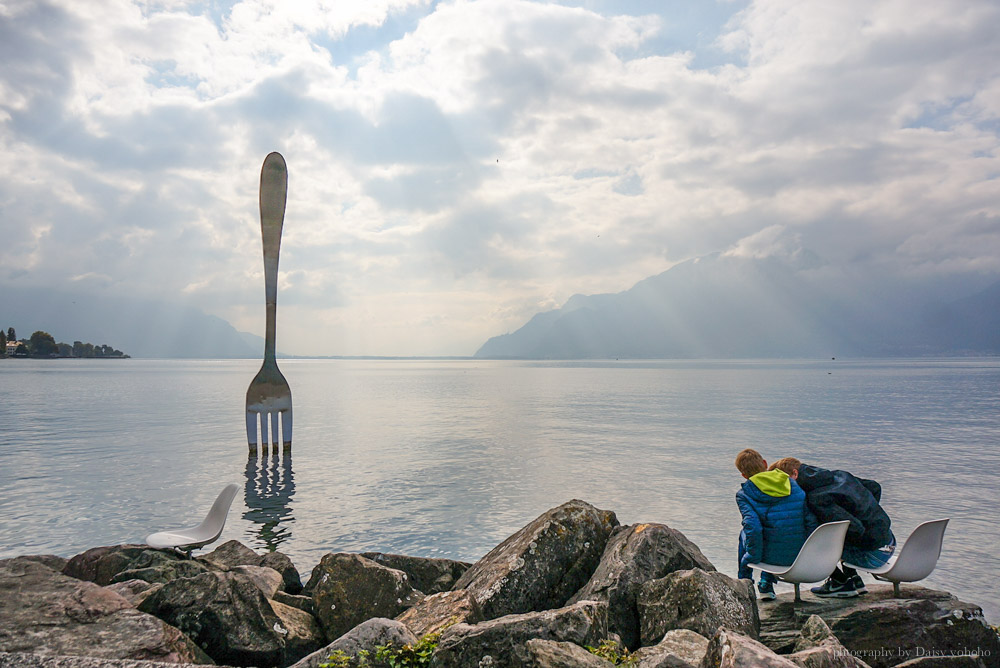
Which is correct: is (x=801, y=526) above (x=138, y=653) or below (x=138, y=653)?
above

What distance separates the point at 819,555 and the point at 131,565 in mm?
8304

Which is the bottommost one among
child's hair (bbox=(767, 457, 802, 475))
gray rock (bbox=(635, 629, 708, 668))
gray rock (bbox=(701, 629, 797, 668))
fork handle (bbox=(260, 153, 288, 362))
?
gray rock (bbox=(635, 629, 708, 668))

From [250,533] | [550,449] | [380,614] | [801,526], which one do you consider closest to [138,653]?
[380,614]

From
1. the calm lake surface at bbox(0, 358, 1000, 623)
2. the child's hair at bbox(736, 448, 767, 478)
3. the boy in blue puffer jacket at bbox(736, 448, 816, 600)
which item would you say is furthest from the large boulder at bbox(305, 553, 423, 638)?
the child's hair at bbox(736, 448, 767, 478)

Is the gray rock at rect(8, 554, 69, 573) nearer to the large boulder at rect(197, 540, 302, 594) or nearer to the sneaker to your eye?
the large boulder at rect(197, 540, 302, 594)

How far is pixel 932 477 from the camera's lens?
1769 centimetres

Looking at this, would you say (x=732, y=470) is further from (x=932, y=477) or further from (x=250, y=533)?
(x=250, y=533)

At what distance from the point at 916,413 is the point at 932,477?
23.7 m

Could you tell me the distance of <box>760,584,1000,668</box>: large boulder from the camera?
604cm

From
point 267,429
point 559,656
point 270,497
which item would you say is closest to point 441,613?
point 559,656

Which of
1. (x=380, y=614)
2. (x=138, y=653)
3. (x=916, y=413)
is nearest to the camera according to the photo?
(x=138, y=653)

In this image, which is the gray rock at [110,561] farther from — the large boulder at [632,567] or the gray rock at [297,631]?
the large boulder at [632,567]

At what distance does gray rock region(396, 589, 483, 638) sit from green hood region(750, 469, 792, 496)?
327 cm

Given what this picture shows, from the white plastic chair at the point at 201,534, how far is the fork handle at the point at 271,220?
1012 cm
